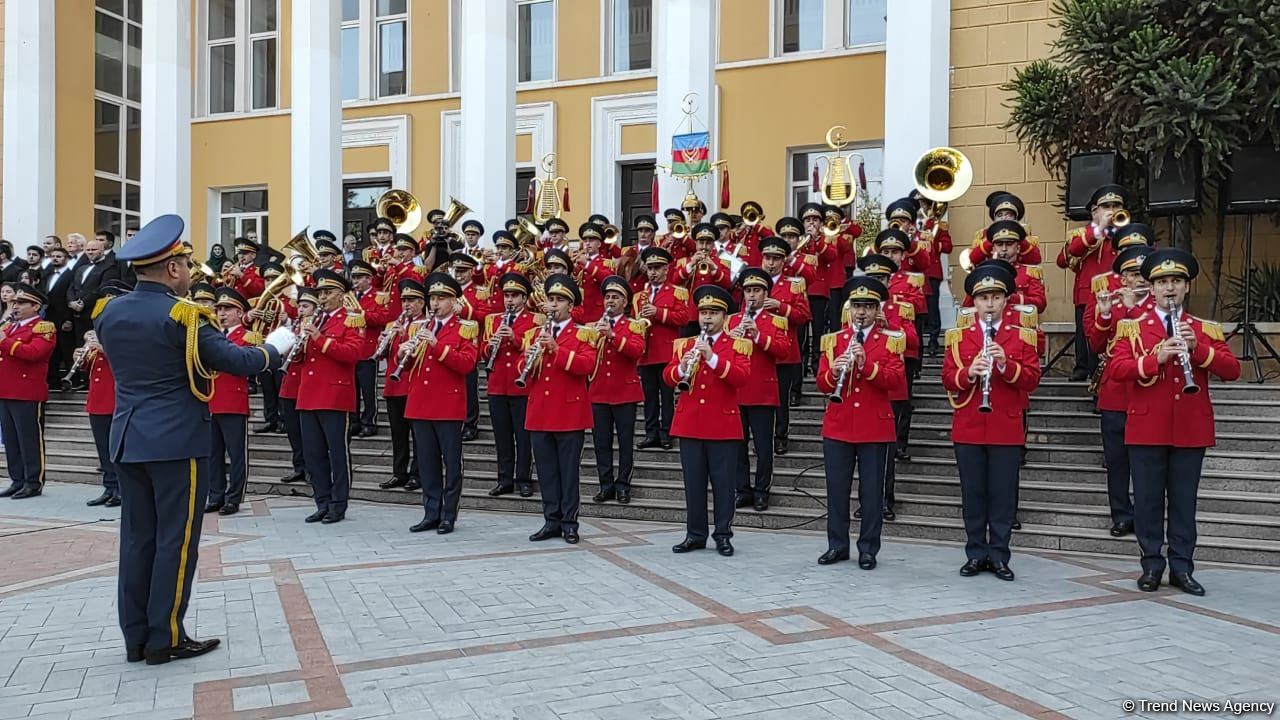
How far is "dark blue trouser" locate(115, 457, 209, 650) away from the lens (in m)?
5.23

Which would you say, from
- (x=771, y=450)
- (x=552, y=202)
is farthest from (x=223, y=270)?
(x=771, y=450)

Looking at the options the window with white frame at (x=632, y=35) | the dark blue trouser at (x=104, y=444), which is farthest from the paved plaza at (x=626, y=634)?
the window with white frame at (x=632, y=35)

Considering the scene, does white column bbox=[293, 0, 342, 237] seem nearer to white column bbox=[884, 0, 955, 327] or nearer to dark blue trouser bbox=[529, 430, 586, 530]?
white column bbox=[884, 0, 955, 327]

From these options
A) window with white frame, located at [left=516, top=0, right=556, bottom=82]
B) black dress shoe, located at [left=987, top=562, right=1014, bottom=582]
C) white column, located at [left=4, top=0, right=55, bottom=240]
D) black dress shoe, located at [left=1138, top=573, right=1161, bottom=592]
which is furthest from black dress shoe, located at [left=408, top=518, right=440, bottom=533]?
white column, located at [left=4, top=0, right=55, bottom=240]

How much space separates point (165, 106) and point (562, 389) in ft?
42.3

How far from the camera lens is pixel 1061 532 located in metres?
8.23

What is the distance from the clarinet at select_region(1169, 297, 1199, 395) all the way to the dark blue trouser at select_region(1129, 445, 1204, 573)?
442mm

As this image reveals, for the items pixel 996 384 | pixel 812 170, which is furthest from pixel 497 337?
pixel 812 170

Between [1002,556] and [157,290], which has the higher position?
[157,290]

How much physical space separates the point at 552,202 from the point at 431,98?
620 cm

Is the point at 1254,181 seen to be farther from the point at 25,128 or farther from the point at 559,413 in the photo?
the point at 25,128

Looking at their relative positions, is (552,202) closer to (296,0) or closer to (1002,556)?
(296,0)

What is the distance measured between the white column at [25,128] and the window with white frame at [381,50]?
5602 millimetres

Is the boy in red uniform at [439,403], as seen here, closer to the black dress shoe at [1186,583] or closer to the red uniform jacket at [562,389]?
the red uniform jacket at [562,389]
